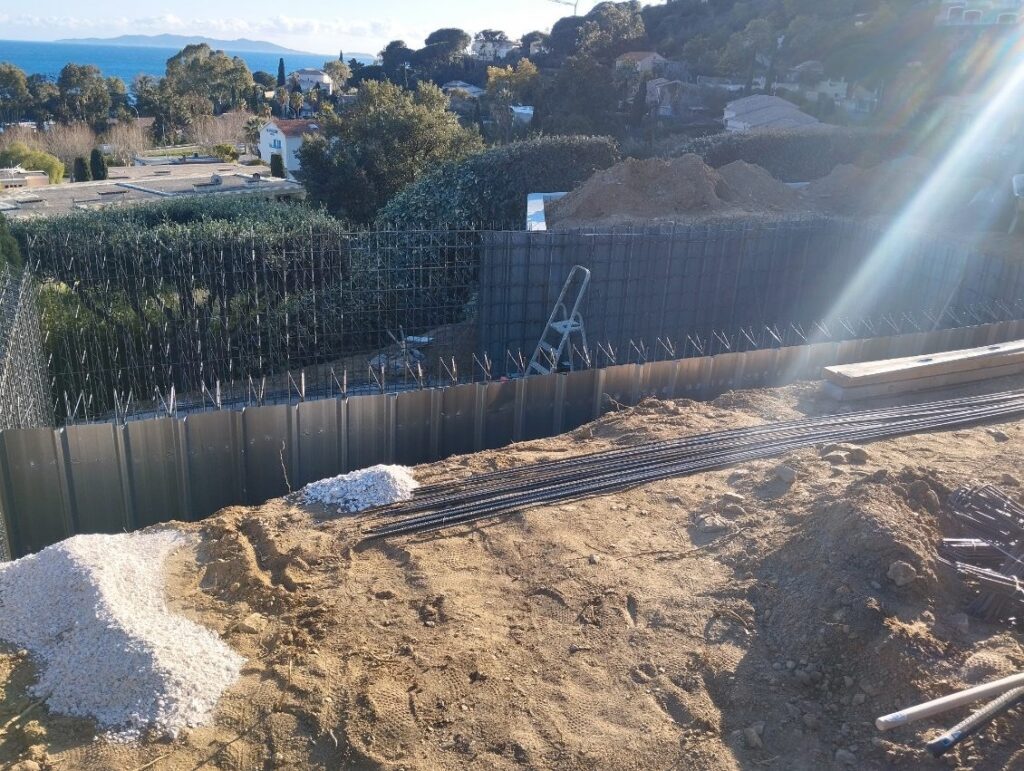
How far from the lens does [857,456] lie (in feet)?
22.2

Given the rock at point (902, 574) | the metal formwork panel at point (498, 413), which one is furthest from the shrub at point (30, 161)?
the rock at point (902, 574)

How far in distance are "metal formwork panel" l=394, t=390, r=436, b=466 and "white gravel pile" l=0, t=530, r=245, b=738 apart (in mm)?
2697

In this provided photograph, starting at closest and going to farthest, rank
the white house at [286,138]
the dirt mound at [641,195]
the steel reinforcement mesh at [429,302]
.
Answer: the steel reinforcement mesh at [429,302] < the dirt mound at [641,195] < the white house at [286,138]

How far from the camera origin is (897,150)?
2317 centimetres

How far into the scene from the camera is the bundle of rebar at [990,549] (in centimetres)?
490

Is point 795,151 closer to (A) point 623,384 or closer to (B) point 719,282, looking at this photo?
(B) point 719,282

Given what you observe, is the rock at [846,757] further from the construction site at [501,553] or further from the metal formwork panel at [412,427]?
the metal formwork panel at [412,427]

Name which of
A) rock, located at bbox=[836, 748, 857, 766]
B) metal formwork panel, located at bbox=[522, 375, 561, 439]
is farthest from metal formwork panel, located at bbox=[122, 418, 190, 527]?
rock, located at bbox=[836, 748, 857, 766]

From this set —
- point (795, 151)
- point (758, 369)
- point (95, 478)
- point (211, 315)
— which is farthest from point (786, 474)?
point (795, 151)

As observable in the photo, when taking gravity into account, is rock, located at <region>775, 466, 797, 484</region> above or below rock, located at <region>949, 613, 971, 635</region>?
above

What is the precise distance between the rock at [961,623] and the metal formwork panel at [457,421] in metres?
4.39

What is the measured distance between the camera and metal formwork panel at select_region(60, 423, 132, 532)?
20.3 feet

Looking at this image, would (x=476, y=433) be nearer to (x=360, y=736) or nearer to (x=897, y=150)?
(x=360, y=736)

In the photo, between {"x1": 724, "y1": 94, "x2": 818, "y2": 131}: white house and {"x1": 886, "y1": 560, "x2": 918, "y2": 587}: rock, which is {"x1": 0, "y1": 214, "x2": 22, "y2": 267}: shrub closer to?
{"x1": 886, "y1": 560, "x2": 918, "y2": 587}: rock
